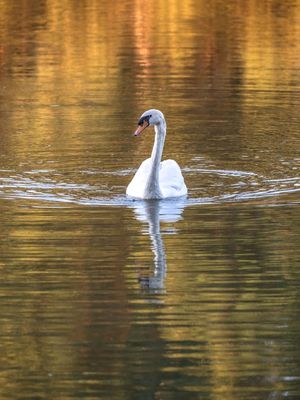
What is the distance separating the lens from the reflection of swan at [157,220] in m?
13.1

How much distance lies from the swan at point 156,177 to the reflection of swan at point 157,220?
5.6 inches

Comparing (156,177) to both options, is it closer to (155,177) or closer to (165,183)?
(155,177)

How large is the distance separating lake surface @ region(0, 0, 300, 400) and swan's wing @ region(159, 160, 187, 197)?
0.15 meters

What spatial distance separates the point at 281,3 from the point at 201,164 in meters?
26.2

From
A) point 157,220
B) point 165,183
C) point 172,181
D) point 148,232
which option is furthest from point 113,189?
point 148,232

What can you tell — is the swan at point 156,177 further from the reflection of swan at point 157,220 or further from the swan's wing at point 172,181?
the reflection of swan at point 157,220

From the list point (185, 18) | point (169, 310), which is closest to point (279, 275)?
point (169, 310)

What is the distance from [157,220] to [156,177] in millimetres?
1279

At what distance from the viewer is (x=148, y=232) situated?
15.2m

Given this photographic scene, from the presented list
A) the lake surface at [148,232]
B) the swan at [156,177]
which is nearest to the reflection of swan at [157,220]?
the lake surface at [148,232]

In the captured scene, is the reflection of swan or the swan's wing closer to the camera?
Result: the reflection of swan

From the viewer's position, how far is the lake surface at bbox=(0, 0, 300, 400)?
1070 centimetres

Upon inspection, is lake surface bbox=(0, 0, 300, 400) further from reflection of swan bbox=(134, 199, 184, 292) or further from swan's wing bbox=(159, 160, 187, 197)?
swan's wing bbox=(159, 160, 187, 197)

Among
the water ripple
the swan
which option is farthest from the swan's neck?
the water ripple
